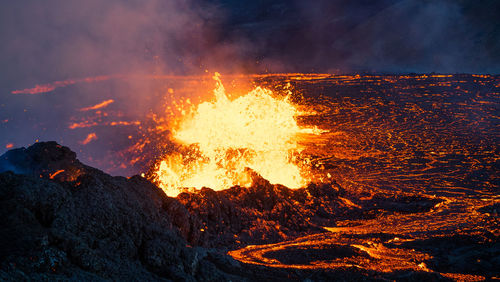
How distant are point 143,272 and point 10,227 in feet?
2.75

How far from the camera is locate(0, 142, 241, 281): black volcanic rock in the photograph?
2.27 m

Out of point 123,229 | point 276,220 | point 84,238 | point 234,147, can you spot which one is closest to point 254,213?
point 276,220

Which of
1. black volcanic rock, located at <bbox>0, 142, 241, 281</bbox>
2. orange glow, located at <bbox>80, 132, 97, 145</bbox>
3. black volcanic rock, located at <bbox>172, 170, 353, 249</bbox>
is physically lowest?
black volcanic rock, located at <bbox>0, 142, 241, 281</bbox>

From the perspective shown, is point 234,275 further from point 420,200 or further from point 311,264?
point 420,200

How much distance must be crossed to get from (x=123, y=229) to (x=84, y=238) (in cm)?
44

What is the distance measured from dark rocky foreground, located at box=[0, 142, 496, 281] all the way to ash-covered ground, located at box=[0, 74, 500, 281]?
1cm

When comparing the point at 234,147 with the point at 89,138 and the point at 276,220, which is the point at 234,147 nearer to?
the point at 89,138

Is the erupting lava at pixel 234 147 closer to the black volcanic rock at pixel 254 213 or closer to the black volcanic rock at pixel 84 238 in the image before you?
the black volcanic rock at pixel 254 213

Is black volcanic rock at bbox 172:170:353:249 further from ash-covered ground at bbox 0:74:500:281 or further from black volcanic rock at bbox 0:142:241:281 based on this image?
black volcanic rock at bbox 0:142:241:281

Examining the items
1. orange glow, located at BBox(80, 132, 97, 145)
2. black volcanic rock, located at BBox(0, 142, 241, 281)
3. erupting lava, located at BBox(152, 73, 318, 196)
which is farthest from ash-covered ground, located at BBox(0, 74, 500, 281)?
erupting lava, located at BBox(152, 73, 318, 196)

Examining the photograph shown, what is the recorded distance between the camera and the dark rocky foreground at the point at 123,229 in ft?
7.89

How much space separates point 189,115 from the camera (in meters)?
16.9

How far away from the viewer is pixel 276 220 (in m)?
6.79

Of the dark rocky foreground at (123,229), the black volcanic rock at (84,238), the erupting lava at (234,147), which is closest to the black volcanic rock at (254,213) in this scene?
the dark rocky foreground at (123,229)
